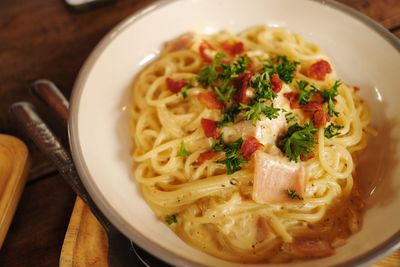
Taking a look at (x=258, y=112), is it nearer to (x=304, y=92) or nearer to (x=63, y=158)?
(x=304, y=92)

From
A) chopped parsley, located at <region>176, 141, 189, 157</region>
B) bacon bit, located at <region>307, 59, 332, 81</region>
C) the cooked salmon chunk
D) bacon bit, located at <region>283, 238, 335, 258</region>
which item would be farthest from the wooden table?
bacon bit, located at <region>283, 238, 335, 258</region>

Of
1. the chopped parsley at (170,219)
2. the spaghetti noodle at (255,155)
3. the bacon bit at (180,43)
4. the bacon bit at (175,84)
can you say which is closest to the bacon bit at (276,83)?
the spaghetti noodle at (255,155)

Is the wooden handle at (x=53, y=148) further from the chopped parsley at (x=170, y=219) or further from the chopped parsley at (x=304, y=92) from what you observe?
the chopped parsley at (x=304, y=92)

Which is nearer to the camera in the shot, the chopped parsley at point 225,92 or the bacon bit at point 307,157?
the bacon bit at point 307,157

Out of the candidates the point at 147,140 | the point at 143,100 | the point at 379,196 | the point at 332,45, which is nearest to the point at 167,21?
the point at 143,100

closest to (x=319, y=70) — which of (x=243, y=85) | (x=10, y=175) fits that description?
(x=243, y=85)

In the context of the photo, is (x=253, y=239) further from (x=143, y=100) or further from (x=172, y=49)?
(x=172, y=49)

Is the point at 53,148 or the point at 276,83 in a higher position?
the point at 276,83
